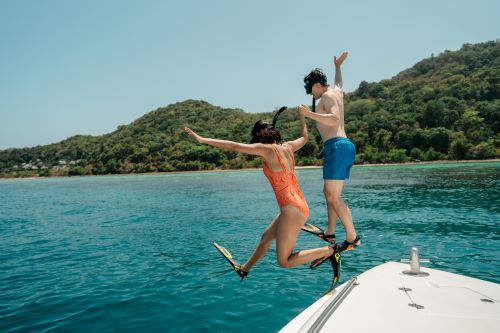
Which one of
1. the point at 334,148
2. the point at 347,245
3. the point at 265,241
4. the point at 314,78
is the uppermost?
the point at 314,78

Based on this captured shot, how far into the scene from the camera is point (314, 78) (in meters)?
5.17

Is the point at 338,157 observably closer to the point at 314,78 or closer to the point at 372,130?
the point at 314,78

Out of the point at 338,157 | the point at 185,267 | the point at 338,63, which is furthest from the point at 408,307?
the point at 185,267

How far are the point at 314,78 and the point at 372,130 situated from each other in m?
86.3

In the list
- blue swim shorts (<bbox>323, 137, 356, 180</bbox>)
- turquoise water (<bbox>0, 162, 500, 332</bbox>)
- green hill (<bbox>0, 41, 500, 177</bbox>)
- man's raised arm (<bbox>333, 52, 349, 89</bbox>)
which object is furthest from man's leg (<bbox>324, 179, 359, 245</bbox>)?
green hill (<bbox>0, 41, 500, 177</bbox>)

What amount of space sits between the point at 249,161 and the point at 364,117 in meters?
33.6

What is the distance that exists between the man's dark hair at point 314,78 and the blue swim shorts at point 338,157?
2.85ft

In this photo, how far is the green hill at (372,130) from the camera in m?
73.8

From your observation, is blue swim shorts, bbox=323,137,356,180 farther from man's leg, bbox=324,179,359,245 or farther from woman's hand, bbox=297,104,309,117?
woman's hand, bbox=297,104,309,117

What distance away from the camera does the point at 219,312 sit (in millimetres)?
5914

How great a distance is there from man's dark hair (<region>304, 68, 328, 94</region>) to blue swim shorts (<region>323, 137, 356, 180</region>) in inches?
34.2

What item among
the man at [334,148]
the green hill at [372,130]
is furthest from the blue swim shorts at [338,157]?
the green hill at [372,130]

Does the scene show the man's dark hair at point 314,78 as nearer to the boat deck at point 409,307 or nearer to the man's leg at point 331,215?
the man's leg at point 331,215

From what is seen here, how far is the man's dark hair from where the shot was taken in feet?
16.9
